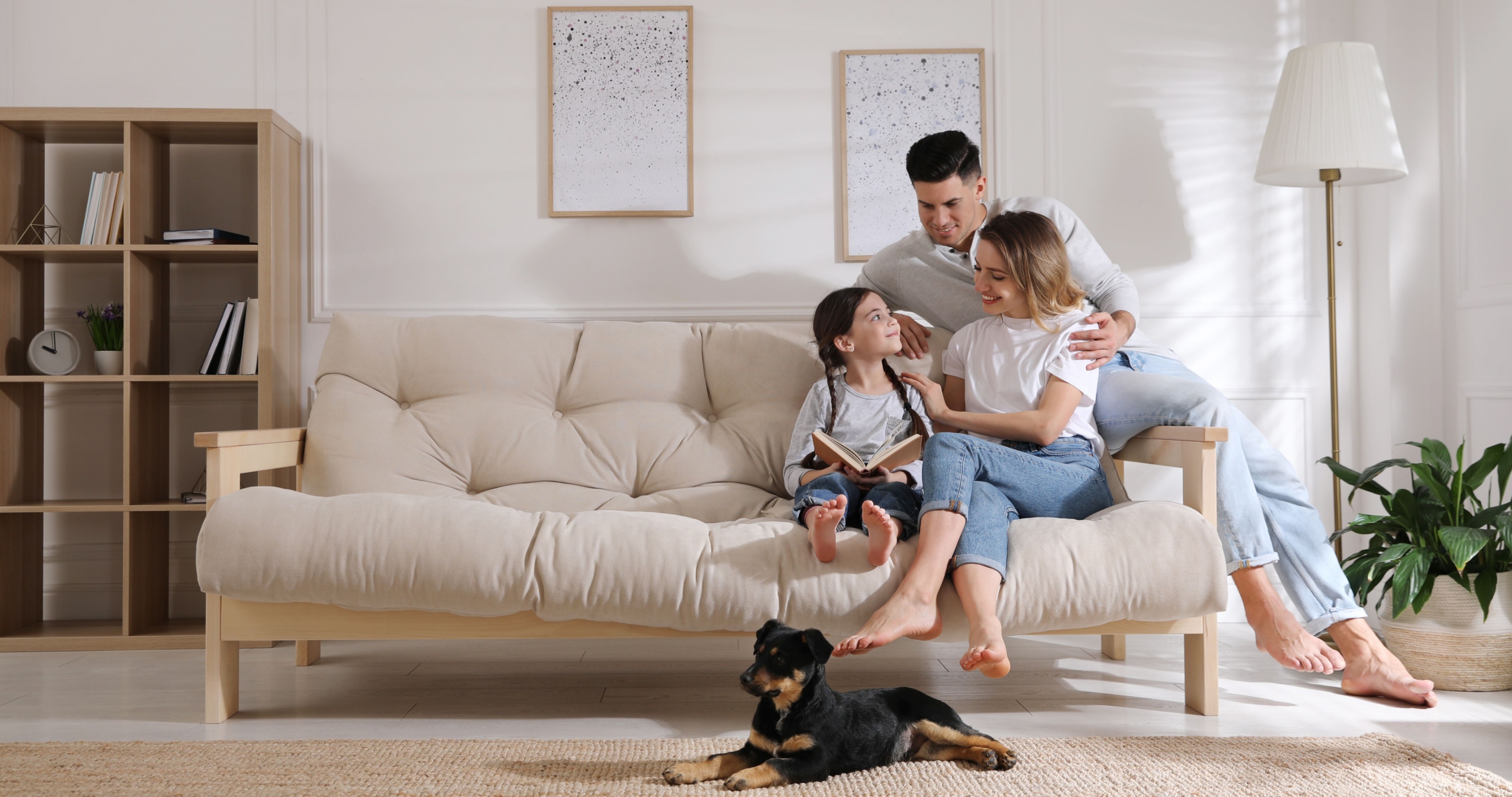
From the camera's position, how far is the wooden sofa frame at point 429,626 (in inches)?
63.1

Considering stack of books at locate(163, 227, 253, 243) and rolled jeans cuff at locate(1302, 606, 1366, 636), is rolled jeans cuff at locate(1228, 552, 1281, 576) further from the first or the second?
stack of books at locate(163, 227, 253, 243)

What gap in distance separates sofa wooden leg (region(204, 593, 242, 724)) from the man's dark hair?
5.40 feet

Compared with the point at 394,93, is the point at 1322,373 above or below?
below

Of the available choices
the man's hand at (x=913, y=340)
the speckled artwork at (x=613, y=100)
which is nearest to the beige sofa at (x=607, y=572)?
the man's hand at (x=913, y=340)

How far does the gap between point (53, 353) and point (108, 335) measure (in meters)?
0.14

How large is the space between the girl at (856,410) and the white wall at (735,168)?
2.15ft

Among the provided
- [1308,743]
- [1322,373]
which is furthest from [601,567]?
[1322,373]

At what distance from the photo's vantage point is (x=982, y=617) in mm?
1458

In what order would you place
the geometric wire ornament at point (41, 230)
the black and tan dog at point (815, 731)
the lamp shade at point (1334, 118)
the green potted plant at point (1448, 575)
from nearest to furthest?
1. the black and tan dog at point (815, 731)
2. the green potted plant at point (1448, 575)
3. the lamp shade at point (1334, 118)
4. the geometric wire ornament at point (41, 230)

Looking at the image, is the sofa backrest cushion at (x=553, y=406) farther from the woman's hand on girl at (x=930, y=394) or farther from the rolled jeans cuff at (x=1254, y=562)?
the rolled jeans cuff at (x=1254, y=562)

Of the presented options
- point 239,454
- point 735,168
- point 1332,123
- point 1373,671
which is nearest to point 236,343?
point 239,454

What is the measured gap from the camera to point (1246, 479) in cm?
176

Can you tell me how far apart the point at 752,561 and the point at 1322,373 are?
6.54ft

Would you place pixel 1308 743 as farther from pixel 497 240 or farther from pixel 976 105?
pixel 497 240
